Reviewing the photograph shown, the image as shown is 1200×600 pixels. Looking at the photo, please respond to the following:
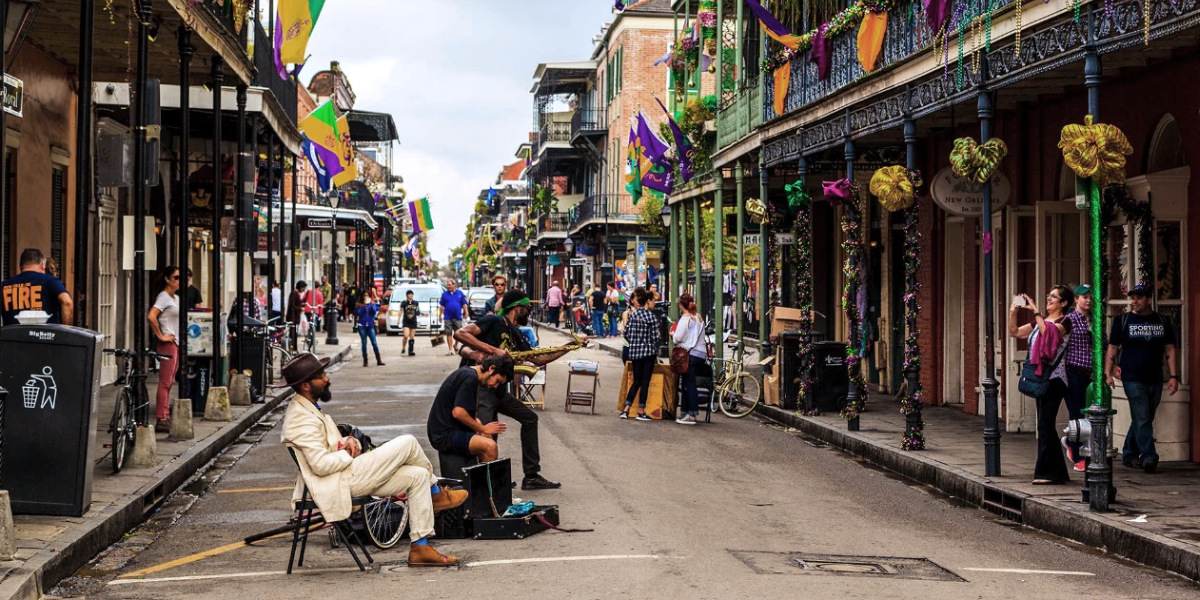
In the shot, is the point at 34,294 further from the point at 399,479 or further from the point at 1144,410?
the point at 1144,410

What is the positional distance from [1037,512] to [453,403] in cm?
442

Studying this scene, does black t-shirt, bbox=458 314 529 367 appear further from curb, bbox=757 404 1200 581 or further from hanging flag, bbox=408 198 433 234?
hanging flag, bbox=408 198 433 234

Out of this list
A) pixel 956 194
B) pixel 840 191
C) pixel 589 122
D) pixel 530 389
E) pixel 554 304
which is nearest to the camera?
pixel 956 194

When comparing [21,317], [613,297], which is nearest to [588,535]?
[21,317]

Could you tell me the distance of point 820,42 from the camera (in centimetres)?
1880

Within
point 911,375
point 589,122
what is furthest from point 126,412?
point 589,122

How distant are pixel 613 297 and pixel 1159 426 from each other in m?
33.8

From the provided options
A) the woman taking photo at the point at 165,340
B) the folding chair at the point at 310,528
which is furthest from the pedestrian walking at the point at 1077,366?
the woman taking photo at the point at 165,340

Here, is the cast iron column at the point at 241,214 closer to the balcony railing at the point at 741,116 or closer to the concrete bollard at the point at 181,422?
the concrete bollard at the point at 181,422

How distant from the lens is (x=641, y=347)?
62.7 feet

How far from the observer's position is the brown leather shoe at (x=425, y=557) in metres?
8.51

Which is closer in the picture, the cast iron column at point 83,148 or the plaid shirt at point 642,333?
the cast iron column at point 83,148

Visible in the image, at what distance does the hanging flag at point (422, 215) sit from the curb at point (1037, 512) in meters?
59.2

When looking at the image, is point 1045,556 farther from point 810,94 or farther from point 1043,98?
point 810,94
